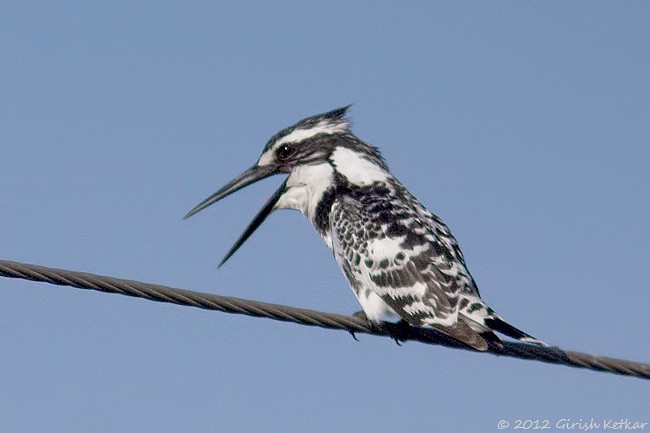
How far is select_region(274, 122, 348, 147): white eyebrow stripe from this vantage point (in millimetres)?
6574

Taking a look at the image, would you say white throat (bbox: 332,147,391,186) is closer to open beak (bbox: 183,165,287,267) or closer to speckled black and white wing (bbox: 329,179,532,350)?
speckled black and white wing (bbox: 329,179,532,350)

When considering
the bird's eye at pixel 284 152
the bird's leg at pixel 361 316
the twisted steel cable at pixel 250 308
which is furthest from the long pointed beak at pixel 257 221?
the twisted steel cable at pixel 250 308

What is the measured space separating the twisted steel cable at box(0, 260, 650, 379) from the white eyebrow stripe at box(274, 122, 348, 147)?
211 cm

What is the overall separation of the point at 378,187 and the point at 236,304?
6.90ft

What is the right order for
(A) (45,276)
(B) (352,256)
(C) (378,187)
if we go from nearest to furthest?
(A) (45,276) < (B) (352,256) < (C) (378,187)

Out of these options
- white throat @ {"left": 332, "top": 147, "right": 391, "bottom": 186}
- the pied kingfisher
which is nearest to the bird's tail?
the pied kingfisher

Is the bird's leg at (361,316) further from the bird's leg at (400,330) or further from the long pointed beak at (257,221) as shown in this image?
the long pointed beak at (257,221)

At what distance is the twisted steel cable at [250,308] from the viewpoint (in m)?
3.77

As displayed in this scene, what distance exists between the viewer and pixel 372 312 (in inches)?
210

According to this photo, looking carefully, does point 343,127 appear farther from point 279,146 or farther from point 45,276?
point 45,276

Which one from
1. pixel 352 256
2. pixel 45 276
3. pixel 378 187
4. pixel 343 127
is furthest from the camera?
pixel 343 127

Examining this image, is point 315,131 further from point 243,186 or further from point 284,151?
point 243,186

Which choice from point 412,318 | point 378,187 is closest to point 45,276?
point 412,318

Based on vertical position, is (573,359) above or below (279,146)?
below
